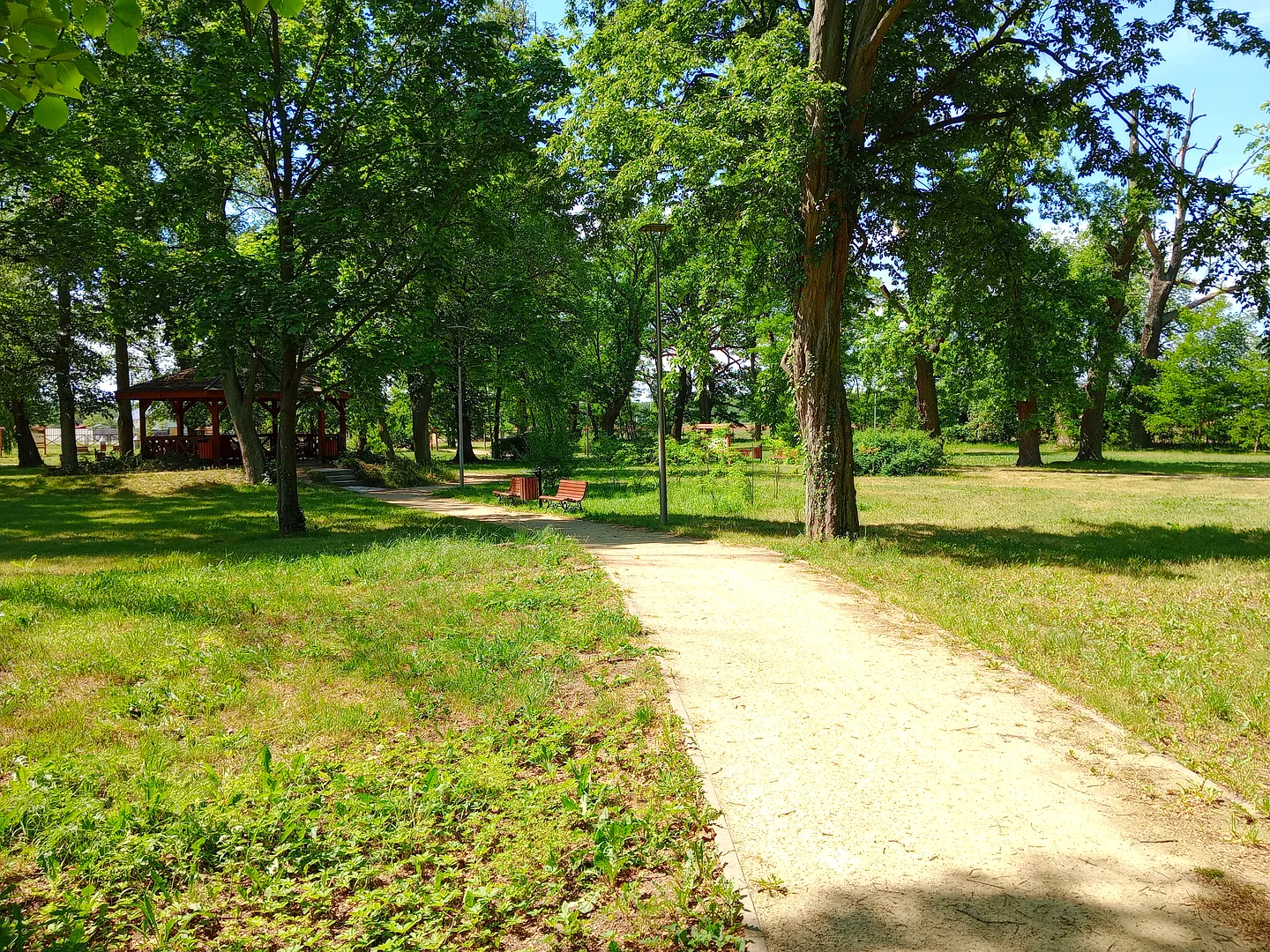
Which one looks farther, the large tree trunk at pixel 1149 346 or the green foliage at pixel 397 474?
the large tree trunk at pixel 1149 346

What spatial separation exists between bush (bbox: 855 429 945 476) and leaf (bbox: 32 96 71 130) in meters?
26.8

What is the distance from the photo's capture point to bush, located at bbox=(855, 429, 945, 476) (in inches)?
1059

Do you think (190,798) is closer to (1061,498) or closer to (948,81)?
(948,81)

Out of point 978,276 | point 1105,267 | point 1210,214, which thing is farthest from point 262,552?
point 1105,267

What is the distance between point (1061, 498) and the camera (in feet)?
58.6

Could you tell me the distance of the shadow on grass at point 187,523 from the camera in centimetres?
1193

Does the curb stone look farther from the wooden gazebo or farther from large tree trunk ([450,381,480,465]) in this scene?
large tree trunk ([450,381,480,465])

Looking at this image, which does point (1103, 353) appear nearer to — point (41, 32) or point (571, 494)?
point (571, 494)

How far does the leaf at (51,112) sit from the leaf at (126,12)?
0.40 m

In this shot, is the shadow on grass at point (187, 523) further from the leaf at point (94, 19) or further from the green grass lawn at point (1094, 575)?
the leaf at point (94, 19)

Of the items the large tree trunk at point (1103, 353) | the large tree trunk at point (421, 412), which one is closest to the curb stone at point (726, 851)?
the large tree trunk at point (1103, 353)

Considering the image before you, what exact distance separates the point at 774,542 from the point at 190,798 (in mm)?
9048

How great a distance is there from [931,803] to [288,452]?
42.9 ft

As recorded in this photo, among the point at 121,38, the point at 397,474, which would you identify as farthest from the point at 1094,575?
the point at 397,474
